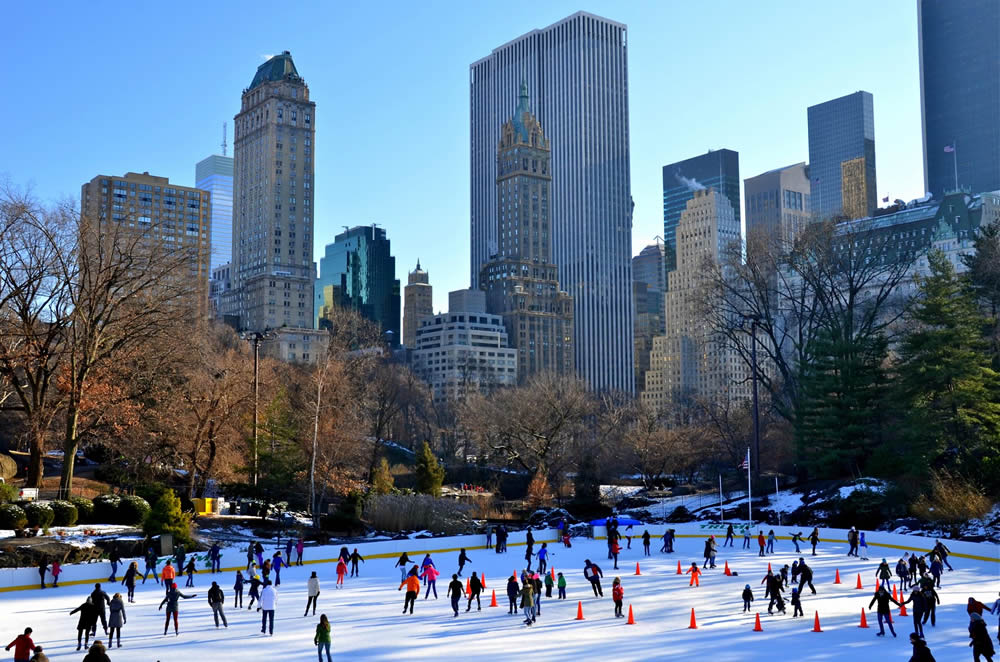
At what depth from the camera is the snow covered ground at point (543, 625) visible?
21.3 m

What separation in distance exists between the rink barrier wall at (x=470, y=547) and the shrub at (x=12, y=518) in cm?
688

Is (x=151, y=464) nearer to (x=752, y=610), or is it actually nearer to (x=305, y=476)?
(x=305, y=476)

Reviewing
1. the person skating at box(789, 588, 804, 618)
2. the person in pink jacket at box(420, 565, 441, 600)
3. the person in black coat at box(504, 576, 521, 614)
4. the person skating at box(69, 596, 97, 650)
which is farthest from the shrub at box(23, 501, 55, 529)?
the person skating at box(789, 588, 804, 618)

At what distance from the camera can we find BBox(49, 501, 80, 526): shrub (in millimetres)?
41875

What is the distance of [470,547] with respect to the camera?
4506cm

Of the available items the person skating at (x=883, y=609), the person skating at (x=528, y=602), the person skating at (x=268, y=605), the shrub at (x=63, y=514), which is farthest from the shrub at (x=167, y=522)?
the person skating at (x=883, y=609)

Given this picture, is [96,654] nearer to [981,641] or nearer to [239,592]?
[239,592]

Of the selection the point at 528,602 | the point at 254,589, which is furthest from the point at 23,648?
the point at 528,602

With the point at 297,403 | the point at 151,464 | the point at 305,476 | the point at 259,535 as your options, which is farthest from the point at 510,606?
the point at 297,403

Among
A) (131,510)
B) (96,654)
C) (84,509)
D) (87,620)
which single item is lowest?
(87,620)

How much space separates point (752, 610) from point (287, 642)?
11850mm

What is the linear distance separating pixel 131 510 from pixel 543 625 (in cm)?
2639

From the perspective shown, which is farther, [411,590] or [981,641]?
[411,590]

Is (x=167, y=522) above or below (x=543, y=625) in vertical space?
above
